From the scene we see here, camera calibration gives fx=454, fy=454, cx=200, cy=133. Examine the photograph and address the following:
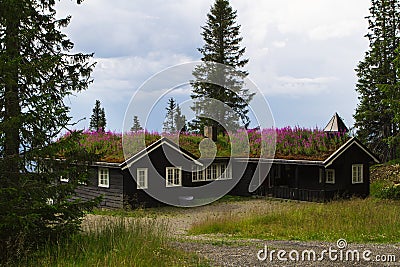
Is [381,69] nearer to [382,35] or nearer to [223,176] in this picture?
[382,35]

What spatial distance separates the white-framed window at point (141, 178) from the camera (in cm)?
2395

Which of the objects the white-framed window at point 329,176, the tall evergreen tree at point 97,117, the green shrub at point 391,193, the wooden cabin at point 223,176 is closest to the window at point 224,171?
the wooden cabin at point 223,176

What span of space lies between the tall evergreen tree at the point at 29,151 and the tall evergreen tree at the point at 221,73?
3658 centimetres

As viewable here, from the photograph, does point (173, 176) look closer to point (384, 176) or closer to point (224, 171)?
point (224, 171)

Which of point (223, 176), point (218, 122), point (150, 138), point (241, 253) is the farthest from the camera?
point (218, 122)

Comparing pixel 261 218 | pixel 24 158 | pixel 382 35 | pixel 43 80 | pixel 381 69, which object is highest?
pixel 382 35

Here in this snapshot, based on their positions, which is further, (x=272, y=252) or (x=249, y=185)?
(x=249, y=185)

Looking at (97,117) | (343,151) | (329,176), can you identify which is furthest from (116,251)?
(97,117)

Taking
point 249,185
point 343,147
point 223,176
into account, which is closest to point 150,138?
point 223,176

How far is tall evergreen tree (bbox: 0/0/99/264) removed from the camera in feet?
27.5

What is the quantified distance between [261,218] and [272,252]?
676 cm

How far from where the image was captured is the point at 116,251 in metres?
8.36

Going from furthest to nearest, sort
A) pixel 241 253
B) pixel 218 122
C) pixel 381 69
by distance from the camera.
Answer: pixel 218 122 < pixel 381 69 < pixel 241 253

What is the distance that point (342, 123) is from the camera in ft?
96.8
